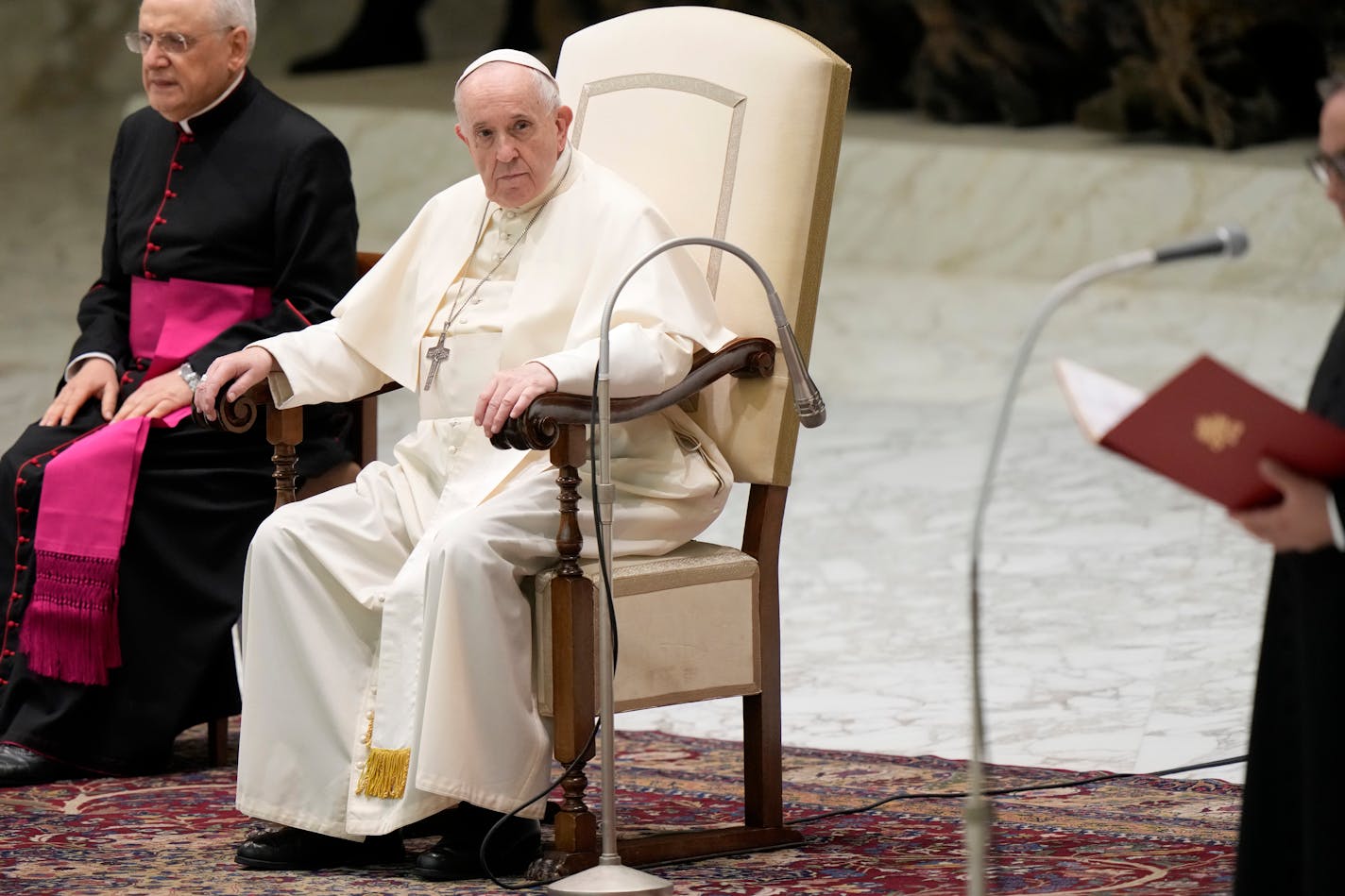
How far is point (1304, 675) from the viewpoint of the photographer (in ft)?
9.52

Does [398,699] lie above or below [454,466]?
below

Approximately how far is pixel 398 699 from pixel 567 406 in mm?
671

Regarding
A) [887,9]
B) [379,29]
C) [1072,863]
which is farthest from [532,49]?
[1072,863]

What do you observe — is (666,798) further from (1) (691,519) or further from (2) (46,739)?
(2) (46,739)

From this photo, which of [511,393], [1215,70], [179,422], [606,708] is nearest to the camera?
[606,708]

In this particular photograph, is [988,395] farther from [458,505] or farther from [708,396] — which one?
[458,505]

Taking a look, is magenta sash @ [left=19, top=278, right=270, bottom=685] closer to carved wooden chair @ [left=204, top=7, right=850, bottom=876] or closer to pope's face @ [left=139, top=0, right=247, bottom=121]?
carved wooden chair @ [left=204, top=7, right=850, bottom=876]

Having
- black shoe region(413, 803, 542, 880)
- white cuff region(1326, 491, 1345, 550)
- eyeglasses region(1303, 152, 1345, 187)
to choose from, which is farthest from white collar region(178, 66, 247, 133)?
white cuff region(1326, 491, 1345, 550)

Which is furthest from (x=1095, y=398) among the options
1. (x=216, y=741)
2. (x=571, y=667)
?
(x=216, y=741)

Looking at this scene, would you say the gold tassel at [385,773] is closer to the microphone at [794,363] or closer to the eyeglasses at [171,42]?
the microphone at [794,363]

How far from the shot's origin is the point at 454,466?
4.31 metres

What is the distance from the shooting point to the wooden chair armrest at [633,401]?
3.82m

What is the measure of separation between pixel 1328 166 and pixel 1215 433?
0.42 m

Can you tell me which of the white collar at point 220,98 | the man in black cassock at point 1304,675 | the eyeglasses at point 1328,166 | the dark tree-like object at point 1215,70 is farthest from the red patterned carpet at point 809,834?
the dark tree-like object at point 1215,70
